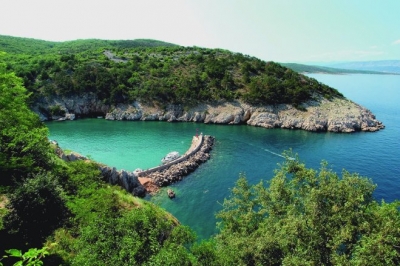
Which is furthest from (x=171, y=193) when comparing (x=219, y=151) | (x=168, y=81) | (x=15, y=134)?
(x=168, y=81)

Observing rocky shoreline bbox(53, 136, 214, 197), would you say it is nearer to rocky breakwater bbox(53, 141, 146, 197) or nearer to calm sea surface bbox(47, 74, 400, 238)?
rocky breakwater bbox(53, 141, 146, 197)

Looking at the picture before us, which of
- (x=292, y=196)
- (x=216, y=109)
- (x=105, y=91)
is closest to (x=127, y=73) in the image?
(x=105, y=91)

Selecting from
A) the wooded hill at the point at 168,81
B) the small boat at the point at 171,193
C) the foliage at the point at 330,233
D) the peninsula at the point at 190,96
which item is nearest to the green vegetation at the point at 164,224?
the foliage at the point at 330,233

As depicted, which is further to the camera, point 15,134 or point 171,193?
point 171,193

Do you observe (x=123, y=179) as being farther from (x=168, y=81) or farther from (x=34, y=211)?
(x=168, y=81)

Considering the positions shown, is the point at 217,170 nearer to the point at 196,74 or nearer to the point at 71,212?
the point at 71,212

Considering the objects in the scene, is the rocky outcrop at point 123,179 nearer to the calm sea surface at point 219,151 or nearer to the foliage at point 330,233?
the calm sea surface at point 219,151

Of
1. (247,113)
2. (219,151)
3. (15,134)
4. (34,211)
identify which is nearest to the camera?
(34,211)
